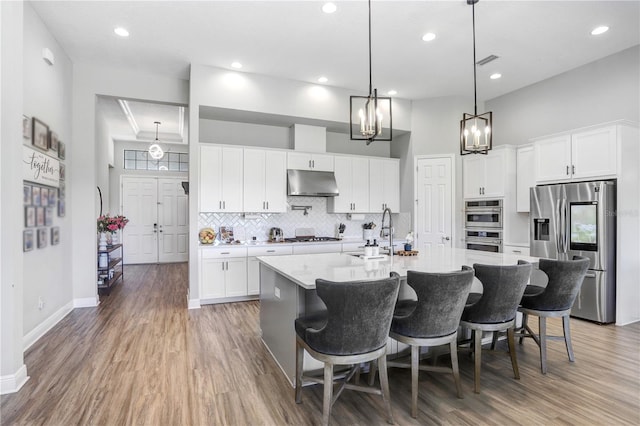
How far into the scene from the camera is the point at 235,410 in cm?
226

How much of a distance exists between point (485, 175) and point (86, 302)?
6361 mm

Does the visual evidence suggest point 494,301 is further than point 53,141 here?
No

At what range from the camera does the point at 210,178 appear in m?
5.06

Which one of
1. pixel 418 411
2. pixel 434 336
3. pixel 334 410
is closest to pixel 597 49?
pixel 434 336

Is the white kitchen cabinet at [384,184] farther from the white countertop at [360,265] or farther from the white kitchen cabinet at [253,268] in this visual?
the white countertop at [360,265]

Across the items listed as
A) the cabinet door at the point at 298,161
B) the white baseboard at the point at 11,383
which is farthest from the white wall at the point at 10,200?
the cabinet door at the point at 298,161

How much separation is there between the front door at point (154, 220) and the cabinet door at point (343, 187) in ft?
17.0

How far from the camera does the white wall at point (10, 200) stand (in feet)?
8.01

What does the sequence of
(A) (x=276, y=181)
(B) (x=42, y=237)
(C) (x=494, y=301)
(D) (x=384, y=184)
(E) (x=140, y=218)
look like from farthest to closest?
(E) (x=140, y=218) → (D) (x=384, y=184) → (A) (x=276, y=181) → (B) (x=42, y=237) → (C) (x=494, y=301)

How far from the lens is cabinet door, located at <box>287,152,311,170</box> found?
5.59m

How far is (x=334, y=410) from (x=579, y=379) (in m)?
2.00

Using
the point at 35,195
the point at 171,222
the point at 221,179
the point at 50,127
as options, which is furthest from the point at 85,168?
the point at 171,222

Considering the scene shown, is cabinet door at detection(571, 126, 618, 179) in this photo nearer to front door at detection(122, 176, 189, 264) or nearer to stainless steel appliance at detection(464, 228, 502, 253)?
stainless steel appliance at detection(464, 228, 502, 253)

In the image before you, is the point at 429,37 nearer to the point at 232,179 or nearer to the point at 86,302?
the point at 232,179
